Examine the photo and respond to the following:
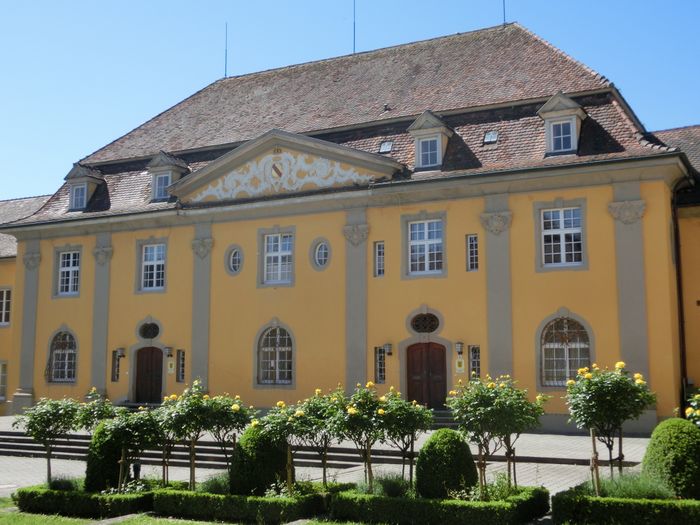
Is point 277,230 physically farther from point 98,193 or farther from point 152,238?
point 98,193

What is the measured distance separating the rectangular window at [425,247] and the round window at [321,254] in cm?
275

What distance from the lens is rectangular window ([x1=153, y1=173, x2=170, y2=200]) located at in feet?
93.7

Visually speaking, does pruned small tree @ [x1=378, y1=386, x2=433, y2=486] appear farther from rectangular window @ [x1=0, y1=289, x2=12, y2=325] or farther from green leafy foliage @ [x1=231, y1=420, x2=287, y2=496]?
rectangular window @ [x1=0, y1=289, x2=12, y2=325]

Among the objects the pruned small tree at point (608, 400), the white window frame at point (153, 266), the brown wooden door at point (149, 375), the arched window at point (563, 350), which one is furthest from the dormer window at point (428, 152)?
the pruned small tree at point (608, 400)

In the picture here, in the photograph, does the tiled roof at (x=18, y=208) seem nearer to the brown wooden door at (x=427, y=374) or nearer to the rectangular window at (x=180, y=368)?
the rectangular window at (x=180, y=368)

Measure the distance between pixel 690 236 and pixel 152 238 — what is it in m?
17.3

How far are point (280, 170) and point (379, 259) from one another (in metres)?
4.48

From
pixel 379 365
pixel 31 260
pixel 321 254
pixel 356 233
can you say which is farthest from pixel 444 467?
pixel 31 260

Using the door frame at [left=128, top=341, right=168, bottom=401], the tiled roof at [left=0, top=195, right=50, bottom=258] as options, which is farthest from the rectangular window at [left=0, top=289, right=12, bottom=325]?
the door frame at [left=128, top=341, right=168, bottom=401]

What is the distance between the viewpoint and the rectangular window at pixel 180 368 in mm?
27297

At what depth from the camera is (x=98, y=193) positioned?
30.4 meters

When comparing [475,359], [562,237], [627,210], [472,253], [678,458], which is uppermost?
[627,210]

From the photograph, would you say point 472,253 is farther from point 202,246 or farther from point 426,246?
point 202,246

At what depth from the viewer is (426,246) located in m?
24.0
